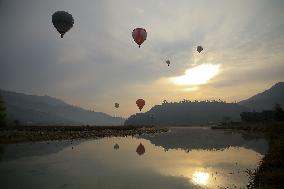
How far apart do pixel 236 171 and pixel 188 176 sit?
4.41 m

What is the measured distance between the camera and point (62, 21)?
50.7 meters

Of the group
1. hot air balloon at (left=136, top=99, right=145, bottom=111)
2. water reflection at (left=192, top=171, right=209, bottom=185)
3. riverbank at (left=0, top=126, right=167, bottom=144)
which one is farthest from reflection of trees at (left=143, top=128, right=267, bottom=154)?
riverbank at (left=0, top=126, right=167, bottom=144)

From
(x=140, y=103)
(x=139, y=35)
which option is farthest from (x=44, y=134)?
(x=139, y=35)

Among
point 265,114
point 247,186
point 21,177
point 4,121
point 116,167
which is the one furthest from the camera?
point 265,114

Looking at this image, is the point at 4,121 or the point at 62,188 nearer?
the point at 62,188

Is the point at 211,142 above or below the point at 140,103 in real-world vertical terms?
below

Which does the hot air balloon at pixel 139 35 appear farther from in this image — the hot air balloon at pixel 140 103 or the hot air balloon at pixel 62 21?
the hot air balloon at pixel 140 103

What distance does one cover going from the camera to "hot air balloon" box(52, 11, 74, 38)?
165 ft

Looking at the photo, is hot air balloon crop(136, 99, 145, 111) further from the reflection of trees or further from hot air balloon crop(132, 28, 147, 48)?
hot air balloon crop(132, 28, 147, 48)

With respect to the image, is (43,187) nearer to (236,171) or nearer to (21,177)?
(21,177)

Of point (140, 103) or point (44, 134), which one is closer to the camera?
point (44, 134)

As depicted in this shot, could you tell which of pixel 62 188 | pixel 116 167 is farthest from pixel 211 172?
pixel 62 188

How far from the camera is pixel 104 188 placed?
19750 mm

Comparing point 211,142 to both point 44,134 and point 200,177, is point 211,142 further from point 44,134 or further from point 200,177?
point 44,134
